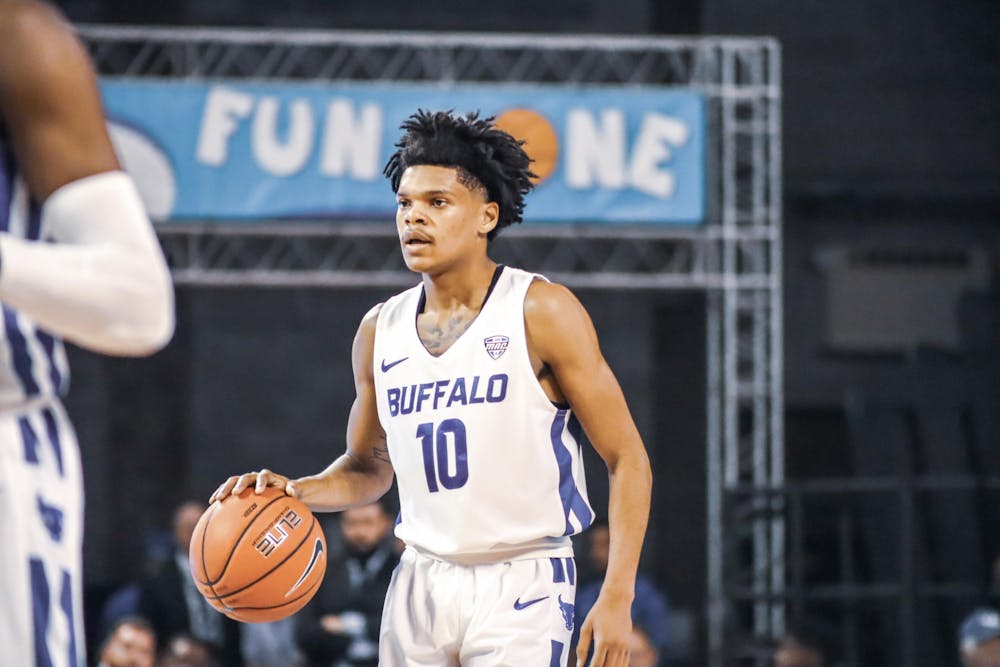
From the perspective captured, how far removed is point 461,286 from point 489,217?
18 cm

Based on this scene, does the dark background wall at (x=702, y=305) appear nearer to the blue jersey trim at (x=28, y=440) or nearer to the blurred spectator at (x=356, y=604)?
the blurred spectator at (x=356, y=604)

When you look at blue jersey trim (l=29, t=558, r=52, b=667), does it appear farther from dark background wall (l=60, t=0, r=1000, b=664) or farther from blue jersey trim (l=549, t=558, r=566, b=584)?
dark background wall (l=60, t=0, r=1000, b=664)

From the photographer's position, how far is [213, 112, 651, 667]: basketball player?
10.8 feet

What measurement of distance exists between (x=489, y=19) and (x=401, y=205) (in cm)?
855

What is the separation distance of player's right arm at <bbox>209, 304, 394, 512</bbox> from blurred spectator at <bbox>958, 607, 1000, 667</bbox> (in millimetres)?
4066

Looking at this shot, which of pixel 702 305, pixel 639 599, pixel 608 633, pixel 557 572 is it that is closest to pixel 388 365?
pixel 557 572

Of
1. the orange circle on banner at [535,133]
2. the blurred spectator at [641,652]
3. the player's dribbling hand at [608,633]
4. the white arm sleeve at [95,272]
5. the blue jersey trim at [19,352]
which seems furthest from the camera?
the orange circle on banner at [535,133]

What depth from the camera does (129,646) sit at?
22.1 ft

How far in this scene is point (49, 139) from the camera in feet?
5.22

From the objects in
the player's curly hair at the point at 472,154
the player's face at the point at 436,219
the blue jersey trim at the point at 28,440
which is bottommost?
the blue jersey trim at the point at 28,440

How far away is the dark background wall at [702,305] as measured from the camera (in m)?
11.1

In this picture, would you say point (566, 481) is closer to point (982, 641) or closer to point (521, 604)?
point (521, 604)

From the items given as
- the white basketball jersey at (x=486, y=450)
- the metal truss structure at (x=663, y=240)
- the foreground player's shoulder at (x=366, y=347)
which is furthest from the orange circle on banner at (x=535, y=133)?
the white basketball jersey at (x=486, y=450)

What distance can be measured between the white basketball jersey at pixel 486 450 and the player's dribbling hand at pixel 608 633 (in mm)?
305
